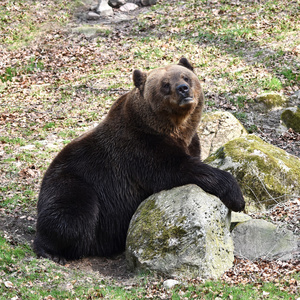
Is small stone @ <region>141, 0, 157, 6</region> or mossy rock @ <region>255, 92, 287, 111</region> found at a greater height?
small stone @ <region>141, 0, 157, 6</region>

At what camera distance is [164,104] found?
6.91 metres

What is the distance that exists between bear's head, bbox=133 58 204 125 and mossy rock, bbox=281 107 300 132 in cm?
547

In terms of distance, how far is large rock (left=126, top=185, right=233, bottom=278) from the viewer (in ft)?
19.5

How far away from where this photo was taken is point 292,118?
39.4ft

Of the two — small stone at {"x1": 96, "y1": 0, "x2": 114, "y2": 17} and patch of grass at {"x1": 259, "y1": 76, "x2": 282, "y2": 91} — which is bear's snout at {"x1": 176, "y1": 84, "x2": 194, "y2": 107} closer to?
patch of grass at {"x1": 259, "y1": 76, "x2": 282, "y2": 91}

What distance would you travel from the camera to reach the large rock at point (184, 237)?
595 cm

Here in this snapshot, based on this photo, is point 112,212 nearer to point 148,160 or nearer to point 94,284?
point 148,160

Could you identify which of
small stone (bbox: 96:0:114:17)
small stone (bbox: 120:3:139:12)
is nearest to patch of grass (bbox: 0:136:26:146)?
small stone (bbox: 96:0:114:17)

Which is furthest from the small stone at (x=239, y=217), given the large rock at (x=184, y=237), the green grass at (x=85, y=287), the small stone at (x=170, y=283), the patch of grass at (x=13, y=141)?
the patch of grass at (x=13, y=141)

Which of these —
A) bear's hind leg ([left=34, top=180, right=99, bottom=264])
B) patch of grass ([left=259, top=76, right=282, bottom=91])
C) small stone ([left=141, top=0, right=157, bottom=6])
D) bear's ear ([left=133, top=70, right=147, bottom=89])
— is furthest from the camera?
small stone ([left=141, top=0, right=157, bottom=6])

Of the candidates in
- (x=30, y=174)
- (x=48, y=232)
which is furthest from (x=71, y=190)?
(x=30, y=174)

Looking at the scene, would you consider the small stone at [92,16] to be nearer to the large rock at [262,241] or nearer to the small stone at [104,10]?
the small stone at [104,10]

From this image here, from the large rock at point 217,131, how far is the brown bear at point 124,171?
2.70 metres

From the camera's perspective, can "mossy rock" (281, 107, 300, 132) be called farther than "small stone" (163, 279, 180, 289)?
Yes
